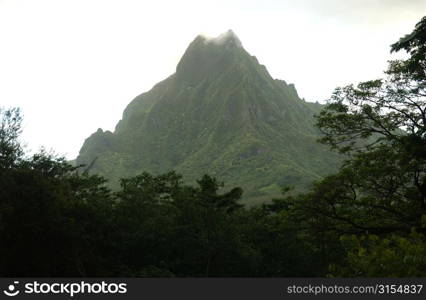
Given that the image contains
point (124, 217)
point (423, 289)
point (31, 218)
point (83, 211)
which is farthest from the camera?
point (124, 217)

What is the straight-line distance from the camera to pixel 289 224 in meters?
23.5

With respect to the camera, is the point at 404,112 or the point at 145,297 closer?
the point at 145,297

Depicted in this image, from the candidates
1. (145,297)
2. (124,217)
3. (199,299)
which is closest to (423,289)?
(199,299)

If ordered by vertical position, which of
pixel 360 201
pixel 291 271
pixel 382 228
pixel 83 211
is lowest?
pixel 291 271

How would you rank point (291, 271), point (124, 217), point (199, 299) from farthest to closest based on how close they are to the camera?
point (291, 271) < point (124, 217) < point (199, 299)

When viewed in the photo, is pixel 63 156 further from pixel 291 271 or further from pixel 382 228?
pixel 382 228

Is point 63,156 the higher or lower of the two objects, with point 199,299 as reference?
higher

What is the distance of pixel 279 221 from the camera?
24.6 m

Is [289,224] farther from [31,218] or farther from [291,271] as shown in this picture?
[291,271]

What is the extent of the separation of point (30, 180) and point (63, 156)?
27.5 meters

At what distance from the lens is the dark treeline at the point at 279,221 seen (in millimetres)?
19656

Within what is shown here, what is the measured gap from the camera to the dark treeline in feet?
64.5

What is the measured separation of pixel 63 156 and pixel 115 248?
23.3 meters

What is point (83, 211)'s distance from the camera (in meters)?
35.8
